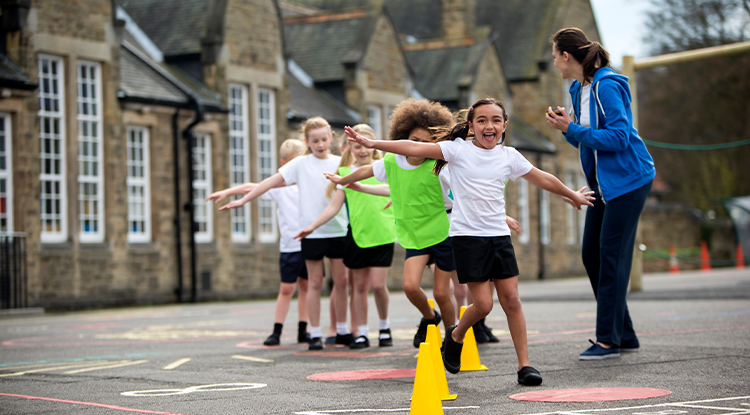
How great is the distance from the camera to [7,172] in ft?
63.5

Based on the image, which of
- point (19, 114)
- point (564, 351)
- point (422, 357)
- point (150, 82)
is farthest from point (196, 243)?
point (422, 357)

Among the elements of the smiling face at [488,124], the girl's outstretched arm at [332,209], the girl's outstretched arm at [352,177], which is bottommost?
the girl's outstretched arm at [332,209]

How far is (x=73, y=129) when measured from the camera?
2064cm

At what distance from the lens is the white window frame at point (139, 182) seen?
22344 millimetres

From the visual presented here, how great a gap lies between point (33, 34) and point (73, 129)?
212cm

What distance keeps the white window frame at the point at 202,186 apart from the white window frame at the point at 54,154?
395 cm

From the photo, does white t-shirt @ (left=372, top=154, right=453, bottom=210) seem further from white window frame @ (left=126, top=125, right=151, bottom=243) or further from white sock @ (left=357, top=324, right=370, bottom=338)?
white window frame @ (left=126, top=125, right=151, bottom=243)

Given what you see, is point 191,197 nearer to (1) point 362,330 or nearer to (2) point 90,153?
(2) point 90,153

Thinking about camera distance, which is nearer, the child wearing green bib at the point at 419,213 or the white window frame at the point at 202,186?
the child wearing green bib at the point at 419,213

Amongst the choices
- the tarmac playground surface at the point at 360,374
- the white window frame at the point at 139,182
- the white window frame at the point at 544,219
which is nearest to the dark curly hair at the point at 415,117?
the tarmac playground surface at the point at 360,374

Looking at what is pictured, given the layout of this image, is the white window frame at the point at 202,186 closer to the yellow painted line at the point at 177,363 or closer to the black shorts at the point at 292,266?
the black shorts at the point at 292,266

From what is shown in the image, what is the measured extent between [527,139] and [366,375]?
30.5m

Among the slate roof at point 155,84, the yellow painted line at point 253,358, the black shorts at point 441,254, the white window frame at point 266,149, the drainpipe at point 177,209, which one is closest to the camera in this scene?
the black shorts at point 441,254

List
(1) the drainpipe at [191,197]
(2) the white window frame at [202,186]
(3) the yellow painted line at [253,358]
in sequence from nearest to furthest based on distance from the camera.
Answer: (3) the yellow painted line at [253,358] < (1) the drainpipe at [191,197] < (2) the white window frame at [202,186]
